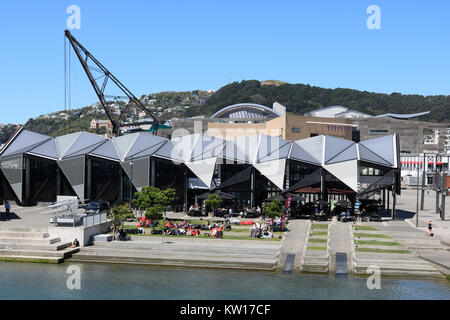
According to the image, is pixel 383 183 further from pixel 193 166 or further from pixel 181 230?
pixel 181 230

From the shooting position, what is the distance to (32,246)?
113 ft

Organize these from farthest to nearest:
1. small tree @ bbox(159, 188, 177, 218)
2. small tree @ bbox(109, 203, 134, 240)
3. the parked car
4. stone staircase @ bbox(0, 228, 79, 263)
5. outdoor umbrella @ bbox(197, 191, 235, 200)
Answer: outdoor umbrella @ bbox(197, 191, 235, 200)
the parked car
small tree @ bbox(159, 188, 177, 218)
small tree @ bbox(109, 203, 134, 240)
stone staircase @ bbox(0, 228, 79, 263)

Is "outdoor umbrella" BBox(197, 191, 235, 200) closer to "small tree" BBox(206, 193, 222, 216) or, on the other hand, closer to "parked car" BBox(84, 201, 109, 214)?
"small tree" BBox(206, 193, 222, 216)

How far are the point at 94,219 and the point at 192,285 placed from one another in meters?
12.8

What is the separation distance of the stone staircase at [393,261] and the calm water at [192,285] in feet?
3.03

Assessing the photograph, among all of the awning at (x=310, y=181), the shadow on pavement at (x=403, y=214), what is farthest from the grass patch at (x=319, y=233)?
the shadow on pavement at (x=403, y=214)

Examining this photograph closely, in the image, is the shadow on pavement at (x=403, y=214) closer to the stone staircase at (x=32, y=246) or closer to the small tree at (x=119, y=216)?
the small tree at (x=119, y=216)

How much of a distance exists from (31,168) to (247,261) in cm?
3291

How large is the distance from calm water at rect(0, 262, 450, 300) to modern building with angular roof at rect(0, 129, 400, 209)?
22.0 metres

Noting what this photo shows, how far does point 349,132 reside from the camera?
98.6 m

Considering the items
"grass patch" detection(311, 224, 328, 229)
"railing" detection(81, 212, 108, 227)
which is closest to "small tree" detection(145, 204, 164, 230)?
"railing" detection(81, 212, 108, 227)

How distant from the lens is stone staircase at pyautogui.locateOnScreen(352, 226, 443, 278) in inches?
1187
